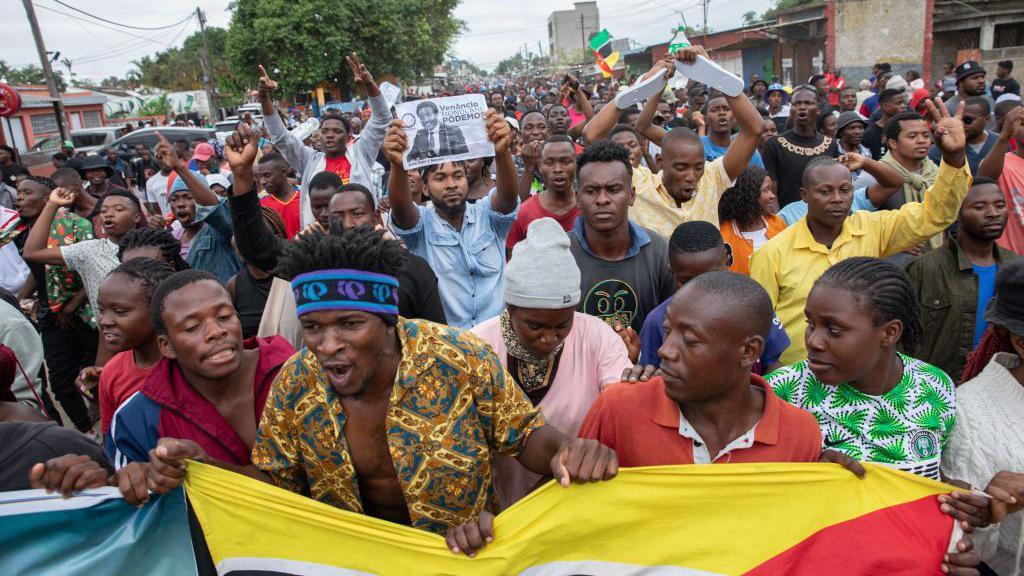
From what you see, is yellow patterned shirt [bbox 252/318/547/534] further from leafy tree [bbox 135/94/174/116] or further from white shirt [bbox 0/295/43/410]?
leafy tree [bbox 135/94/174/116]

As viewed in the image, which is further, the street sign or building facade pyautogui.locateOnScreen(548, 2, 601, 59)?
building facade pyautogui.locateOnScreen(548, 2, 601, 59)

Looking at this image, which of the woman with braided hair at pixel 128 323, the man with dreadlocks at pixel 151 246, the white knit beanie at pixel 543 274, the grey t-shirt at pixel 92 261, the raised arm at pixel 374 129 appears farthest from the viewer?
the raised arm at pixel 374 129

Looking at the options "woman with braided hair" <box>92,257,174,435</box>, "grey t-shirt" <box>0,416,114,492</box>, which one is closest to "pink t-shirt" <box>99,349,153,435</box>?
"woman with braided hair" <box>92,257,174,435</box>

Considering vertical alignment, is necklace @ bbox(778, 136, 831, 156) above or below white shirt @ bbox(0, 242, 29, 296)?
above

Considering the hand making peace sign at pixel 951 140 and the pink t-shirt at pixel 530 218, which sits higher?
the hand making peace sign at pixel 951 140

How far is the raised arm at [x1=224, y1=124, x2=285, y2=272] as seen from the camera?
3.81 metres

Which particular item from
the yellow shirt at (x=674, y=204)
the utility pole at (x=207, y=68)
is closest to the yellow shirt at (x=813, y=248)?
the yellow shirt at (x=674, y=204)

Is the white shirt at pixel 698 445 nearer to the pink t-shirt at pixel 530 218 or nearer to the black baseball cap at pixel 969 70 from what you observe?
the pink t-shirt at pixel 530 218

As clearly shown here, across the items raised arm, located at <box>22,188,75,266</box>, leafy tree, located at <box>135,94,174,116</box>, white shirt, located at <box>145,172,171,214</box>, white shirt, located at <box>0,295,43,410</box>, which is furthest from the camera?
leafy tree, located at <box>135,94,174,116</box>

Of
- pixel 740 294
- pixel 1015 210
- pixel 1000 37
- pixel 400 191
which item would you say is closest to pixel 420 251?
pixel 400 191

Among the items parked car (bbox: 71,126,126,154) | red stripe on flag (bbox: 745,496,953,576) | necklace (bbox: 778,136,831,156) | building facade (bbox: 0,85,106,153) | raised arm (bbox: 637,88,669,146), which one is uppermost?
building facade (bbox: 0,85,106,153)

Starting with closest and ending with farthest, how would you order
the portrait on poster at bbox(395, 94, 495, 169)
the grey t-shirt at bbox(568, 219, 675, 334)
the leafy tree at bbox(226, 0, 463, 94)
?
1. the grey t-shirt at bbox(568, 219, 675, 334)
2. the portrait on poster at bbox(395, 94, 495, 169)
3. the leafy tree at bbox(226, 0, 463, 94)

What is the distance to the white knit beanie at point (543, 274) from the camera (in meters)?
2.66

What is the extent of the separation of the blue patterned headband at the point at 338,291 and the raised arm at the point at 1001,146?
178 inches
